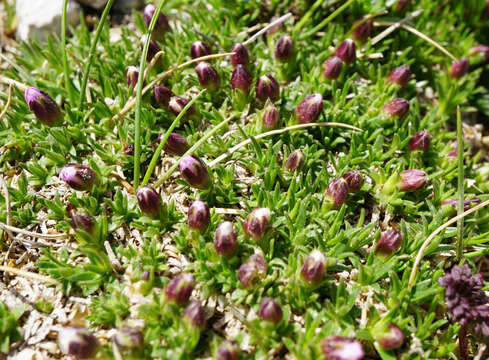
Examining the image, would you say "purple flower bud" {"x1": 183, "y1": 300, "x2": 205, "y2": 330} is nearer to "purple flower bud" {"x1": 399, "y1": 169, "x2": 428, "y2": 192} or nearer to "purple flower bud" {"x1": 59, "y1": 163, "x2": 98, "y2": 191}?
"purple flower bud" {"x1": 59, "y1": 163, "x2": 98, "y2": 191}

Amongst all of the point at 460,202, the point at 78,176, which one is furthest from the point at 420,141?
the point at 78,176

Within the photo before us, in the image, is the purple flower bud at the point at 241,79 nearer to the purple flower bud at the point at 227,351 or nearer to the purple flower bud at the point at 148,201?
the purple flower bud at the point at 148,201

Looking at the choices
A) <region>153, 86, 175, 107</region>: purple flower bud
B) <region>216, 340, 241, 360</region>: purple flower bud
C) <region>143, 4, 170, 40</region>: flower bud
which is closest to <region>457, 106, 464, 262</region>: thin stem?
<region>216, 340, 241, 360</region>: purple flower bud

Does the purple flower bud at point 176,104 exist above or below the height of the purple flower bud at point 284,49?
below

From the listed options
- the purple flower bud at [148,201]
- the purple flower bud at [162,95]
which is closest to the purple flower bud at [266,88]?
the purple flower bud at [162,95]

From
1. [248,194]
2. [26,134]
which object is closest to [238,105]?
[248,194]
